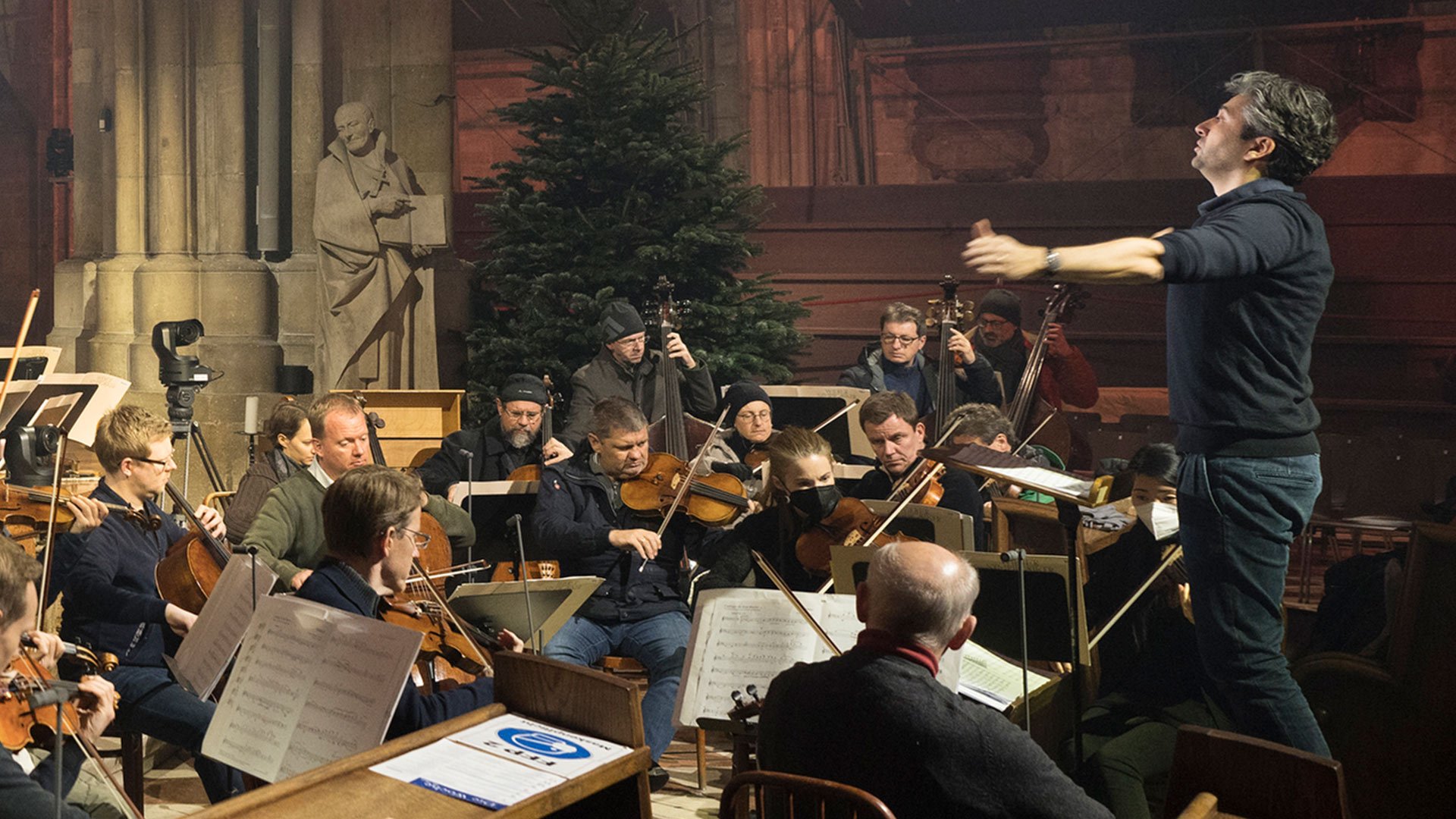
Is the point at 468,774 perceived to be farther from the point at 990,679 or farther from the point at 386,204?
the point at 386,204

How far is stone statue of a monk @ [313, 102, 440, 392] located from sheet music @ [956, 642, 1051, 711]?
583cm

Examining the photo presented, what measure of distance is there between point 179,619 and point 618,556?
142 centimetres

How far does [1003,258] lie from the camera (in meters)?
2.27

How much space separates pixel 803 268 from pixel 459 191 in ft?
8.18

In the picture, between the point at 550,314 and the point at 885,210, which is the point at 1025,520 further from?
the point at 885,210

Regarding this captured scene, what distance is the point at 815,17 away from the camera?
28.0 ft

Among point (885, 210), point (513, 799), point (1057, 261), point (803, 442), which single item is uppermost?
point (885, 210)

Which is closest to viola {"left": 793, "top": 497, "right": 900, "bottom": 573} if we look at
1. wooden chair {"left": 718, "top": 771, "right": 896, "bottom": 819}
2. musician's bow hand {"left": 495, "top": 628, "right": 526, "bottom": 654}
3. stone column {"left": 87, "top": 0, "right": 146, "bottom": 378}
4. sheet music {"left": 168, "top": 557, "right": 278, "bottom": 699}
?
musician's bow hand {"left": 495, "top": 628, "right": 526, "bottom": 654}

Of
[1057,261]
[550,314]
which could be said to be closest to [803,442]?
[1057,261]

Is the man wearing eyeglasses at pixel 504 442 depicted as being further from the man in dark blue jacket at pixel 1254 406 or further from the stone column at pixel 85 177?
the stone column at pixel 85 177

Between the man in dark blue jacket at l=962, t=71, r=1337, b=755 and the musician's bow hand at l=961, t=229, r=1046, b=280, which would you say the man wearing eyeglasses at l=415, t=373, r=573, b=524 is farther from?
the musician's bow hand at l=961, t=229, r=1046, b=280

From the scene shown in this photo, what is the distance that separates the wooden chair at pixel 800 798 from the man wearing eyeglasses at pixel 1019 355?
4635 mm

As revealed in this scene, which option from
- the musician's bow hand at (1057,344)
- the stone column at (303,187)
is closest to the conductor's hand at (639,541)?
the musician's bow hand at (1057,344)

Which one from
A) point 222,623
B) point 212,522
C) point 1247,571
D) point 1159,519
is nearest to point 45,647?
point 222,623
